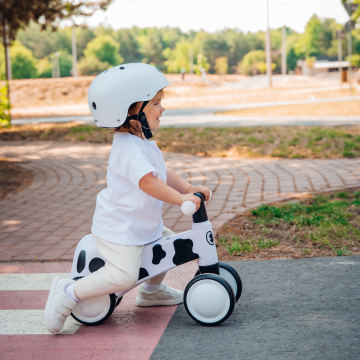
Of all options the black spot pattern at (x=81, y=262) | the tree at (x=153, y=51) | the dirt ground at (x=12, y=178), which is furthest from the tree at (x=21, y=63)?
the black spot pattern at (x=81, y=262)

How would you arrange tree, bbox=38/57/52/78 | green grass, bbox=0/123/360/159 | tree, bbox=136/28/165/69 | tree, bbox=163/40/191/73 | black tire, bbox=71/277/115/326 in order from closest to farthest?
black tire, bbox=71/277/115/326, green grass, bbox=0/123/360/159, tree, bbox=38/57/52/78, tree, bbox=163/40/191/73, tree, bbox=136/28/165/69

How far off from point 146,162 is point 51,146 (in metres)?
8.77

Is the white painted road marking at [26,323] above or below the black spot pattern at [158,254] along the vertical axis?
below

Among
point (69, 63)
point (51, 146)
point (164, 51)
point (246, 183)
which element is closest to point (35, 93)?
point (51, 146)

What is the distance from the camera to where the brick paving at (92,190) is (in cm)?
445

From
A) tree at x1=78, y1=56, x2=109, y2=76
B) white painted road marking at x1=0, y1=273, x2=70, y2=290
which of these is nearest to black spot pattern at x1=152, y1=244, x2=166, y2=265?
white painted road marking at x1=0, y1=273, x2=70, y2=290

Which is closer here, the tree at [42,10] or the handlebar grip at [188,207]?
the handlebar grip at [188,207]

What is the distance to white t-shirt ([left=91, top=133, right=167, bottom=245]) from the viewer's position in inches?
98.5

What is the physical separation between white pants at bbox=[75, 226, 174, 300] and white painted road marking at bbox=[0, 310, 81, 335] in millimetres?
307

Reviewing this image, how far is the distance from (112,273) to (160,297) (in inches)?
22.6

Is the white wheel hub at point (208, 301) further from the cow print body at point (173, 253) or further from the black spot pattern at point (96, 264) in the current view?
the black spot pattern at point (96, 264)

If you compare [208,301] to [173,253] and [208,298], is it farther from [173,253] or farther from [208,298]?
[173,253]

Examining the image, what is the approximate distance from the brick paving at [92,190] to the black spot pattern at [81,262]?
4.23 ft

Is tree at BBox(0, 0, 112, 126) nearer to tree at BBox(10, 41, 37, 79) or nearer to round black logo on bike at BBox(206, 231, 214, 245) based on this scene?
round black logo on bike at BBox(206, 231, 214, 245)
